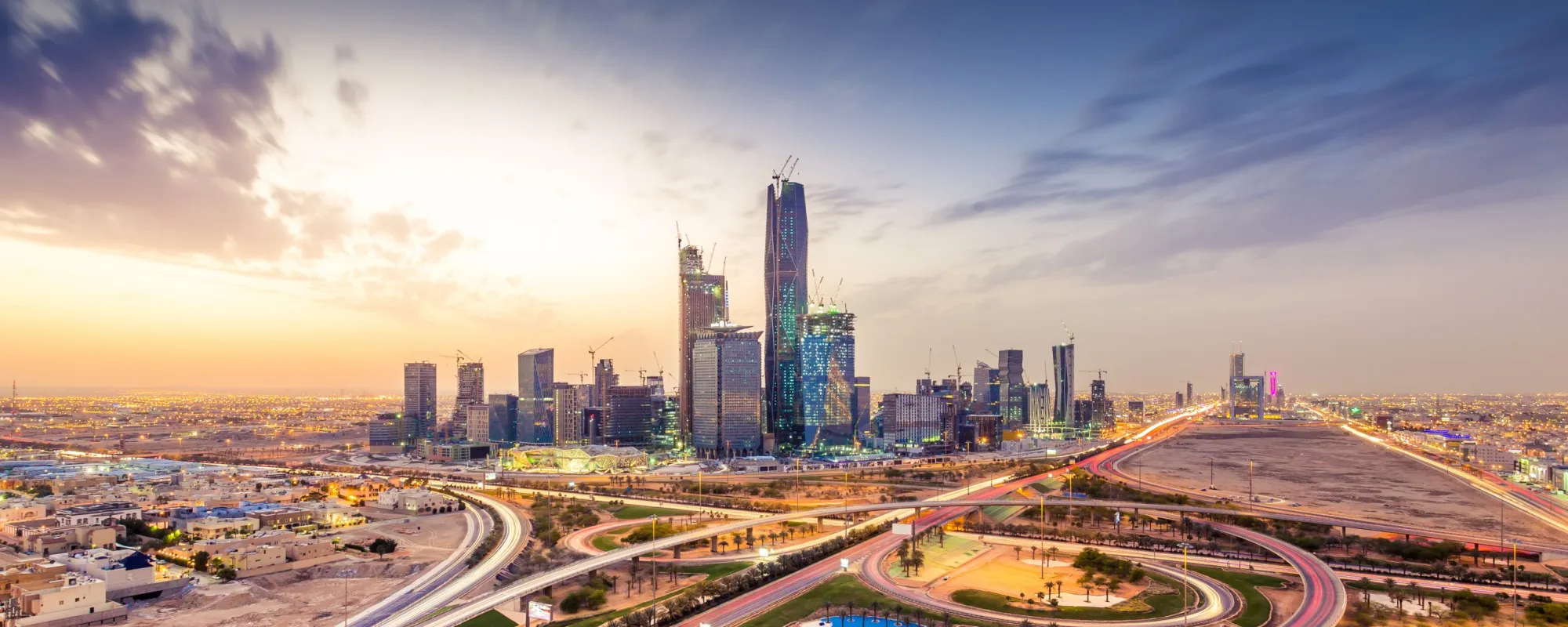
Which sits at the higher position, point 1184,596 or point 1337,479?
point 1184,596

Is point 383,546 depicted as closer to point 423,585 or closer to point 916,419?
point 423,585

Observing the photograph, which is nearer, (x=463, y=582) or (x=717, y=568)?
(x=463, y=582)

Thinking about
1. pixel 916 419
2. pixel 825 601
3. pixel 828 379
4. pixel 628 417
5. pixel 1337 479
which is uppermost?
pixel 828 379

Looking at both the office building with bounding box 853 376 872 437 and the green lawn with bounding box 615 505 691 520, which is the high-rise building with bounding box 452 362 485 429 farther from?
the green lawn with bounding box 615 505 691 520

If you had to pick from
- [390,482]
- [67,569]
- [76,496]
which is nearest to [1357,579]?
[67,569]

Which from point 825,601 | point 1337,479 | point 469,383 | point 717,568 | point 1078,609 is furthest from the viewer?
point 469,383

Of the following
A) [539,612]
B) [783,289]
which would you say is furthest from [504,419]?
[539,612]

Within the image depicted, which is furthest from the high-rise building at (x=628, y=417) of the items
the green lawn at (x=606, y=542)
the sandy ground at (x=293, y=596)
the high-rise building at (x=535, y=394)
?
the sandy ground at (x=293, y=596)
